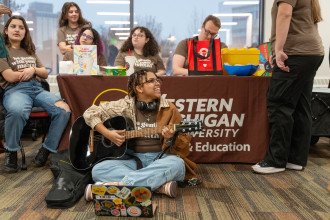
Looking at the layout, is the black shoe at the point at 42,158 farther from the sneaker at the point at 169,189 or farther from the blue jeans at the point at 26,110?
the sneaker at the point at 169,189

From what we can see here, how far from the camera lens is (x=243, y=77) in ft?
9.95

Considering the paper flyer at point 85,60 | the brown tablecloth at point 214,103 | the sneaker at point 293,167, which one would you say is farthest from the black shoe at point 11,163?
the sneaker at point 293,167

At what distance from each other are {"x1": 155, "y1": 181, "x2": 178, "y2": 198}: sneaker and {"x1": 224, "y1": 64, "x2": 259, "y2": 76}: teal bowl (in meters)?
1.11

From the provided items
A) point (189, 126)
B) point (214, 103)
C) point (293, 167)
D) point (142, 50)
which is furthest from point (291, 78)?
point (142, 50)

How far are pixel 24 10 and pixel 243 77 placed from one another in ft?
14.5

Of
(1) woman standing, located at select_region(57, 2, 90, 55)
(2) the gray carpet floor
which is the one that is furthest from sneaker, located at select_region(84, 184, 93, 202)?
(1) woman standing, located at select_region(57, 2, 90, 55)

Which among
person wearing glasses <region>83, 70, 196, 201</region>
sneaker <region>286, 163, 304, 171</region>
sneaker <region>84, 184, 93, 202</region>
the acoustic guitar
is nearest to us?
sneaker <region>84, 184, 93, 202</region>

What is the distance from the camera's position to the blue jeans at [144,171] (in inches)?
A: 89.7

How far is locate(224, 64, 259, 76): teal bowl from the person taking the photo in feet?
9.93

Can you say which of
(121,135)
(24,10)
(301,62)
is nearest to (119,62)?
(121,135)

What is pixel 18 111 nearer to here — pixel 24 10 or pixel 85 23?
pixel 85 23

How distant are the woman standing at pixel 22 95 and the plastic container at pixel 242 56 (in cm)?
130

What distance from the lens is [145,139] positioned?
2541mm

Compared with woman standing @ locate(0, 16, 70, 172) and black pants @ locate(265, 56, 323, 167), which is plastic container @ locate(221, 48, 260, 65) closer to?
black pants @ locate(265, 56, 323, 167)
